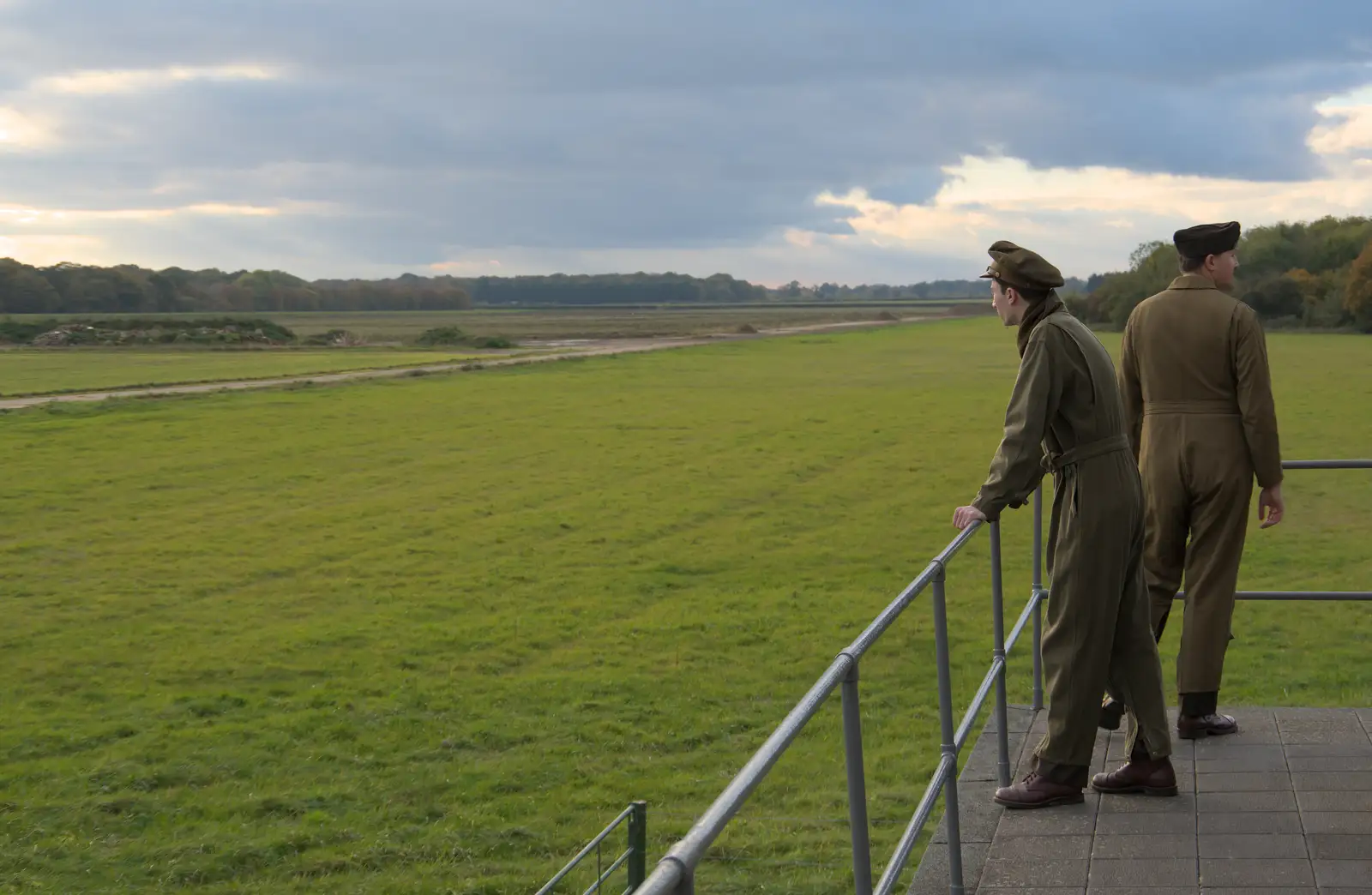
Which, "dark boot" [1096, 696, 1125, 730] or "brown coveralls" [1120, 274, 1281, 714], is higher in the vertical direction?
"brown coveralls" [1120, 274, 1281, 714]

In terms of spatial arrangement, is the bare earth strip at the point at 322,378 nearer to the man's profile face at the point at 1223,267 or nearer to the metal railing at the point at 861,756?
the metal railing at the point at 861,756

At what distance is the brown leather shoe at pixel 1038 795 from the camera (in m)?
5.11

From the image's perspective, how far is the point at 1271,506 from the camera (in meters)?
5.92

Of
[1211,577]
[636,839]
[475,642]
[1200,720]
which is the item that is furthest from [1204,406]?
[475,642]

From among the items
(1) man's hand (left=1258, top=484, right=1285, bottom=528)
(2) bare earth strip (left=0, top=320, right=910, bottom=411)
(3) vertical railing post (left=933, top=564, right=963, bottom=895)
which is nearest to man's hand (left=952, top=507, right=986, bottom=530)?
(3) vertical railing post (left=933, top=564, right=963, bottom=895)

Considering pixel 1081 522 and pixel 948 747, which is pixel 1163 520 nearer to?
pixel 1081 522

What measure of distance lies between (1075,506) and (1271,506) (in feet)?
4.94

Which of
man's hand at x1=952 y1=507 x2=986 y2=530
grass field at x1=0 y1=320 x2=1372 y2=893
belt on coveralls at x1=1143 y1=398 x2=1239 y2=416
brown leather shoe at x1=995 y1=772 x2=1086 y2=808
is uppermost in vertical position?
belt on coveralls at x1=1143 y1=398 x2=1239 y2=416

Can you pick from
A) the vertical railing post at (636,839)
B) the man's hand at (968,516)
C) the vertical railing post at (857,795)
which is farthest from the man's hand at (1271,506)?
the vertical railing post at (857,795)

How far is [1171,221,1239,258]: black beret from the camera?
5809 mm

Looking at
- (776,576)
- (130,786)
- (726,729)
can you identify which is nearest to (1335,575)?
(776,576)

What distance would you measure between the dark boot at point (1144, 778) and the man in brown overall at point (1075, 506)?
117 mm

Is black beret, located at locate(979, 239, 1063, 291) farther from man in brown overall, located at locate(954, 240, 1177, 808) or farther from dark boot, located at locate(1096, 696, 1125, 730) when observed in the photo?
dark boot, located at locate(1096, 696, 1125, 730)

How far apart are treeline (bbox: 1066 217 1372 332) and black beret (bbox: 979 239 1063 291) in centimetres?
7365
